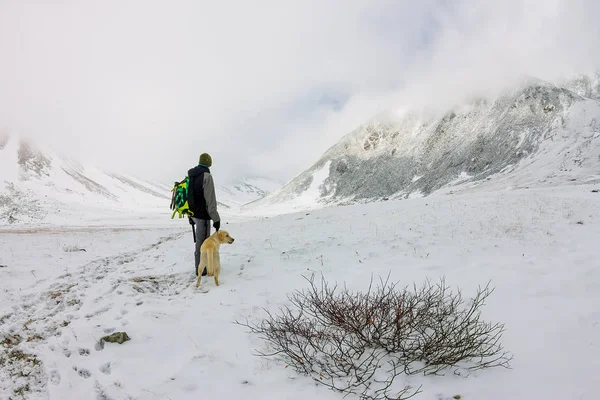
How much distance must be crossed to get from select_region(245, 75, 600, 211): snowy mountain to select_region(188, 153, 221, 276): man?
1850 inches

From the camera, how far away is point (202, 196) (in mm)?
7809

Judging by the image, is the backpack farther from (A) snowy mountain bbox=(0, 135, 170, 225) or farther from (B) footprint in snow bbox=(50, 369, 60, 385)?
(A) snowy mountain bbox=(0, 135, 170, 225)

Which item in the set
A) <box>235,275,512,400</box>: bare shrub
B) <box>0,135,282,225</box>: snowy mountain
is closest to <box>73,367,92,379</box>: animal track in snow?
<box>235,275,512,400</box>: bare shrub

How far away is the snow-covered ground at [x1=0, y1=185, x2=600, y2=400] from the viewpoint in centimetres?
344

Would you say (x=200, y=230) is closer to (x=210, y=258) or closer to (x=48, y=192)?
(x=210, y=258)

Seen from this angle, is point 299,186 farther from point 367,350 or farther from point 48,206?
point 367,350

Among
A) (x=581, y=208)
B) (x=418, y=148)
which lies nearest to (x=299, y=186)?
(x=418, y=148)

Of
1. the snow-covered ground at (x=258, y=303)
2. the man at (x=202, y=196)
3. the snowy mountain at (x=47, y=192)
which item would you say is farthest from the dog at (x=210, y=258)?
the snowy mountain at (x=47, y=192)

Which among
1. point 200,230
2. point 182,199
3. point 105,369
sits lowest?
point 105,369

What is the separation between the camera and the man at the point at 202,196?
25.3ft

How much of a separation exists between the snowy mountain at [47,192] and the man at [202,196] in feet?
143

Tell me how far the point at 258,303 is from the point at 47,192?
9147 centimetres

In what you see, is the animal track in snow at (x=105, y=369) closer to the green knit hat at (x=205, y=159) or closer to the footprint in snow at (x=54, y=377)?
the footprint in snow at (x=54, y=377)

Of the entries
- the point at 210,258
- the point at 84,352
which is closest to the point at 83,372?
the point at 84,352
